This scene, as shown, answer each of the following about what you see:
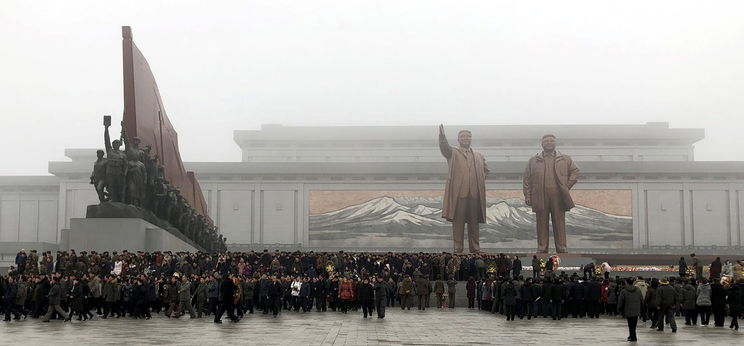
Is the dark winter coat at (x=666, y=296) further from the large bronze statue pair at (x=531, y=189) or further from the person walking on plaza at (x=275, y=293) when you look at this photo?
the large bronze statue pair at (x=531, y=189)

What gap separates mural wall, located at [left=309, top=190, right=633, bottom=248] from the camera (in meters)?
54.4

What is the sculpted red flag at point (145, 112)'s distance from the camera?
92.0 ft

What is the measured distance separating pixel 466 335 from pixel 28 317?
9184mm

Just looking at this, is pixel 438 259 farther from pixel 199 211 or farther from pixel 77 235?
pixel 199 211

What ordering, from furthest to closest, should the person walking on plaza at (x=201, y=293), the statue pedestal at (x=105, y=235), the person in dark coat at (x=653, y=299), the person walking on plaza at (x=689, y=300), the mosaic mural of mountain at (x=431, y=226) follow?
1. the mosaic mural of mountain at (x=431, y=226)
2. the statue pedestal at (x=105, y=235)
3. the person walking on plaza at (x=201, y=293)
4. the person walking on plaza at (x=689, y=300)
5. the person in dark coat at (x=653, y=299)

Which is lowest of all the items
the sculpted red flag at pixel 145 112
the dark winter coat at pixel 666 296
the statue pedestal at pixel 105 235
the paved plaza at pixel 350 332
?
the paved plaza at pixel 350 332

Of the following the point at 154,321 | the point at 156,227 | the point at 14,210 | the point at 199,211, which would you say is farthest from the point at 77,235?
the point at 14,210

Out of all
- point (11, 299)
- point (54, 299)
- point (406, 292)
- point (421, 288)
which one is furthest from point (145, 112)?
point (54, 299)

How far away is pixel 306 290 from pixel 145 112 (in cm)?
987

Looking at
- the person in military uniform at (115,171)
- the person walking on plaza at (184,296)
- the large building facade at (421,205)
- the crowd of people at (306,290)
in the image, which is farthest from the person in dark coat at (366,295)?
the large building facade at (421,205)

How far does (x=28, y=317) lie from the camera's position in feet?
64.0

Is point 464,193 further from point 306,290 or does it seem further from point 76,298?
point 76,298

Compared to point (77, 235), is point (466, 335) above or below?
below

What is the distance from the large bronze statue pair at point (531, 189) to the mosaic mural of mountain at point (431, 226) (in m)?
20.4
